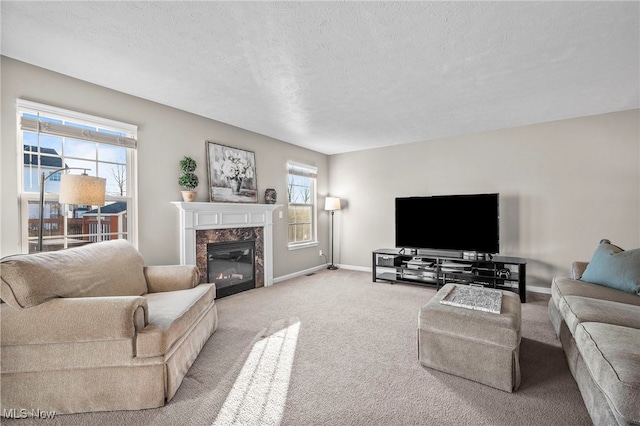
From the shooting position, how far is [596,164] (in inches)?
147

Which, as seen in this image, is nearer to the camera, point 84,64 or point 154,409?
point 154,409

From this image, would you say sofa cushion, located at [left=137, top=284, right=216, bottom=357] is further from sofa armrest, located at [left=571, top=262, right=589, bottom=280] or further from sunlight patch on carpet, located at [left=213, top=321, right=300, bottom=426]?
sofa armrest, located at [left=571, top=262, right=589, bottom=280]

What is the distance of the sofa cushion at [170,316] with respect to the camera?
1.66 meters

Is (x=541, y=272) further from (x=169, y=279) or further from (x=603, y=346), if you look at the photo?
(x=169, y=279)

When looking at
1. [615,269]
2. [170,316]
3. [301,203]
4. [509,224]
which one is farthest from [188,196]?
[509,224]

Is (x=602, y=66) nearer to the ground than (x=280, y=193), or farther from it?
farther from it

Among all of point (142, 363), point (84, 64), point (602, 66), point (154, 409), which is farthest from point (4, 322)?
point (602, 66)

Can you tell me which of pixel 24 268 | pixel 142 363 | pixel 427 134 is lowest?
pixel 142 363

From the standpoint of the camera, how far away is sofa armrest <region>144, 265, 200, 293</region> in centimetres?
257

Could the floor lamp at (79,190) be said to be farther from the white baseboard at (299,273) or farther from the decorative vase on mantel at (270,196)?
the white baseboard at (299,273)

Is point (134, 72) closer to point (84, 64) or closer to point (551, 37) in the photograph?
point (84, 64)

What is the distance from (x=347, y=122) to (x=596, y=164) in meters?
3.31

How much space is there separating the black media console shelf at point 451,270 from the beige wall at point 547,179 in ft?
1.70

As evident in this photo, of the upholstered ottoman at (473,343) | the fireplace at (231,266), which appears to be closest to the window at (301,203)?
the fireplace at (231,266)
